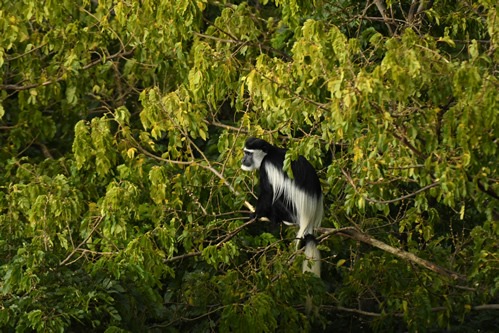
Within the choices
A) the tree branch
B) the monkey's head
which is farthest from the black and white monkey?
the tree branch

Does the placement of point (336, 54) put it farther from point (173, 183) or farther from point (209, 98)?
point (173, 183)

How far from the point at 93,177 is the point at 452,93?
2.37 metres

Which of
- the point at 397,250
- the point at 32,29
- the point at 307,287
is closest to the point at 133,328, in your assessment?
the point at 307,287

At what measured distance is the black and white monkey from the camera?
5.60 m

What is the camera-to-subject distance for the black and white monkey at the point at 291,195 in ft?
18.4

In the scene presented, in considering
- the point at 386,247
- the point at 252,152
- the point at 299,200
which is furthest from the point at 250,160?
the point at 386,247

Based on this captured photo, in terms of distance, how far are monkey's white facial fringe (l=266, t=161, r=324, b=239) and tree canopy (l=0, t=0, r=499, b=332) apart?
6.3 inches

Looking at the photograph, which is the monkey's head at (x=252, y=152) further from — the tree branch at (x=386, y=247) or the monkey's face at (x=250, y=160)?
the tree branch at (x=386, y=247)

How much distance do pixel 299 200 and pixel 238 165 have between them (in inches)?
20.6

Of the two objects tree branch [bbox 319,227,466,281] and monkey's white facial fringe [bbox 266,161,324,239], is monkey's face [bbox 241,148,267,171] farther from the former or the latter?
tree branch [bbox 319,227,466,281]

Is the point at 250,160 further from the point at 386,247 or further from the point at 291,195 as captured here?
the point at 386,247

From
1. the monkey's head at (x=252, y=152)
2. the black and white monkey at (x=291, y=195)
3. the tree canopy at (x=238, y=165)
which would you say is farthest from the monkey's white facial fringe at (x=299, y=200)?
the monkey's head at (x=252, y=152)

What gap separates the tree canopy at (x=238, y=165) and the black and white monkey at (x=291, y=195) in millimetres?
92

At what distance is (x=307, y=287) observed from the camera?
5.18m
